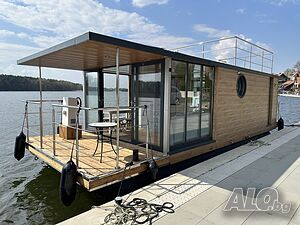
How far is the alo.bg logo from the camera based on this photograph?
3.05 metres

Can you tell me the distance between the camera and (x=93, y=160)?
4.26m

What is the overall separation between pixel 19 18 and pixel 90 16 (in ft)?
7.29

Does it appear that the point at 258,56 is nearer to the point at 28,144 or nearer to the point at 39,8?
the point at 39,8

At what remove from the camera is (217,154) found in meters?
6.00

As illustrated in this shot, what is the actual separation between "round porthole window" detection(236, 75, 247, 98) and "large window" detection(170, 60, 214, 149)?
5.12 ft

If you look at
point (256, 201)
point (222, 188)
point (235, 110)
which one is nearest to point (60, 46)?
point (222, 188)

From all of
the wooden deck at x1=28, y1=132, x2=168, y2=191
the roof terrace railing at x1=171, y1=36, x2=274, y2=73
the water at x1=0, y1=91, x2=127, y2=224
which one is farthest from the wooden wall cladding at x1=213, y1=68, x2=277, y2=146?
the water at x1=0, y1=91, x2=127, y2=224

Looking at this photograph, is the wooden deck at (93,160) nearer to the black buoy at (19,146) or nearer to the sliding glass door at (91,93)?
the black buoy at (19,146)

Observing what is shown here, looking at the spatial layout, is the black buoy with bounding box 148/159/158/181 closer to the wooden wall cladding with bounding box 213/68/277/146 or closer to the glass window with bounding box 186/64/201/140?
the glass window with bounding box 186/64/201/140

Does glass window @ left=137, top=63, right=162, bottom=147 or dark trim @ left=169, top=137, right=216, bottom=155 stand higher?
glass window @ left=137, top=63, right=162, bottom=147

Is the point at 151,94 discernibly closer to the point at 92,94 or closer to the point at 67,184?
the point at 67,184

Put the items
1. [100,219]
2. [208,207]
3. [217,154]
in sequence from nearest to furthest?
[100,219] < [208,207] < [217,154]

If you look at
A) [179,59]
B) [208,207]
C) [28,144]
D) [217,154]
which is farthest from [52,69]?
[208,207]

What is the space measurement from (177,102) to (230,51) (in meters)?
3.39
